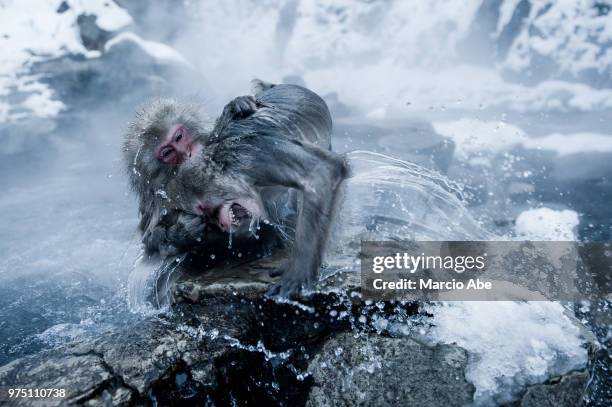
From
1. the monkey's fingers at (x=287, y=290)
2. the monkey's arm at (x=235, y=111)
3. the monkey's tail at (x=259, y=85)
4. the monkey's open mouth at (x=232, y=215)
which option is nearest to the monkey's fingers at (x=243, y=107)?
the monkey's arm at (x=235, y=111)

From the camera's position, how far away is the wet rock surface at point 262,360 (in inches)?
78.2

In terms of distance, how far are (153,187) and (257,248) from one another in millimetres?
845

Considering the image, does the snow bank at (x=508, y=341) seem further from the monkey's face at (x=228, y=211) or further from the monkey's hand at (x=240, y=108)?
the monkey's hand at (x=240, y=108)

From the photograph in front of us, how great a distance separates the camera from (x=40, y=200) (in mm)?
10648

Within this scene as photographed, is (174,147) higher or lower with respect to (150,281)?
higher

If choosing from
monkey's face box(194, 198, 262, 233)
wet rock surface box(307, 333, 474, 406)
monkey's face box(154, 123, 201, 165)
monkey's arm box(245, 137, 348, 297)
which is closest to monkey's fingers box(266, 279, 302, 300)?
monkey's arm box(245, 137, 348, 297)

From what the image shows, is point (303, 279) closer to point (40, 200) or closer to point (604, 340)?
point (604, 340)

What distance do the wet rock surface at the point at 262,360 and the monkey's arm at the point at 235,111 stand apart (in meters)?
1.04

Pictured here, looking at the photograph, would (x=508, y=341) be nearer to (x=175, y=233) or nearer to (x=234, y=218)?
(x=234, y=218)

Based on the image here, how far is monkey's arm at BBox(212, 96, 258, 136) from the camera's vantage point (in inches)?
111

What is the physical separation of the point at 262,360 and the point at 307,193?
0.94m

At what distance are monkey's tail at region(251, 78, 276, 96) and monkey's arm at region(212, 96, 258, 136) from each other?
3.54ft

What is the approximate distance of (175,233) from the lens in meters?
2.92

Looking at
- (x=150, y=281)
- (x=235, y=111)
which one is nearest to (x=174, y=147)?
(x=235, y=111)
